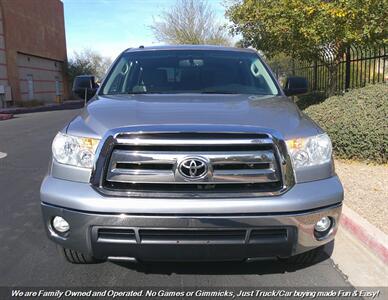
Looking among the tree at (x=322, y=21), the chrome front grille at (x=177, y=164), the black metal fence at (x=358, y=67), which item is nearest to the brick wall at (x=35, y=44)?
the black metal fence at (x=358, y=67)

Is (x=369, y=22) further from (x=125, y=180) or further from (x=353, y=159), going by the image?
(x=125, y=180)

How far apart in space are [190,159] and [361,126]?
5069 mm

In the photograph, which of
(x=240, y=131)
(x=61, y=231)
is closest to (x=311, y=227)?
(x=240, y=131)

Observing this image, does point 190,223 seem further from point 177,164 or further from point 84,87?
point 84,87

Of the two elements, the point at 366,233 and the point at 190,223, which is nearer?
the point at 190,223

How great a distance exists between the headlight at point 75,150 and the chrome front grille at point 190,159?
0.17m

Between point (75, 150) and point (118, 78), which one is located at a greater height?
point (118, 78)

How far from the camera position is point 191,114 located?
3430 millimetres

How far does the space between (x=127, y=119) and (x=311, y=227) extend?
4.77 ft

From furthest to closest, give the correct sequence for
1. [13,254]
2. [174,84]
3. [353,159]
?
1. [353,159]
2. [174,84]
3. [13,254]


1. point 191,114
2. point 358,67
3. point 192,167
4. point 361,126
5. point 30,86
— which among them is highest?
point 358,67

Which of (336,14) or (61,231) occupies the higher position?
(336,14)

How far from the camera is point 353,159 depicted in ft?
25.4

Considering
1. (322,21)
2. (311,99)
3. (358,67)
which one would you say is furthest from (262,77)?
(311,99)
